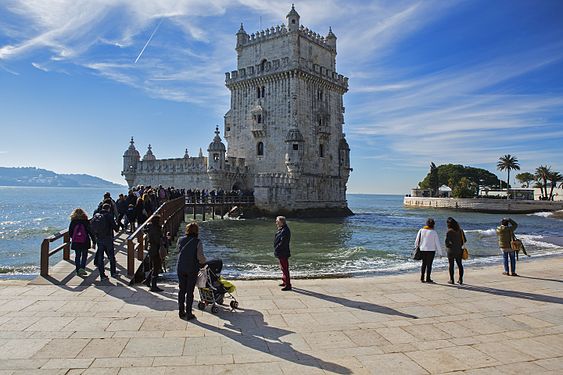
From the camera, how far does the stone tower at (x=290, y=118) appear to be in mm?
43031

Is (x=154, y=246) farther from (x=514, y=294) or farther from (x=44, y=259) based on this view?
(x=514, y=294)

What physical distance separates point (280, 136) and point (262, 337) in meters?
38.7

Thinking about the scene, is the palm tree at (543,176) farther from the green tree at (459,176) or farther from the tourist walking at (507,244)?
the tourist walking at (507,244)

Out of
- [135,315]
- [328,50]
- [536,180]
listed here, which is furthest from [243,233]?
[536,180]

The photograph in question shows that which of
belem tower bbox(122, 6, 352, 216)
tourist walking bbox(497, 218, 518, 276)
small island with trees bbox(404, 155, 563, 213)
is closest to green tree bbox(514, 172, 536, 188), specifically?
small island with trees bbox(404, 155, 563, 213)

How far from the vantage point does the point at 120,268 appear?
11.6 meters

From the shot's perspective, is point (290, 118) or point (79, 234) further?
point (290, 118)

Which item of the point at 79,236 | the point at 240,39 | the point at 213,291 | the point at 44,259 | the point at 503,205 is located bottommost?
the point at 213,291

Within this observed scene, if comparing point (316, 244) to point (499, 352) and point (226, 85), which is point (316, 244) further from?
point (226, 85)

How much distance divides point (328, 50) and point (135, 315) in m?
46.8

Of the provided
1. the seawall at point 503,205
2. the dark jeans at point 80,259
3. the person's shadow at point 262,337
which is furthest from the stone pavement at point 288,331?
the seawall at point 503,205

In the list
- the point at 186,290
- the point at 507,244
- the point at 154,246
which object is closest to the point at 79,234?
the point at 154,246

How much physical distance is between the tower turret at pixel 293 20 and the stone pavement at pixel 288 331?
38.7 m

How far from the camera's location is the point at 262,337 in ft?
21.7
